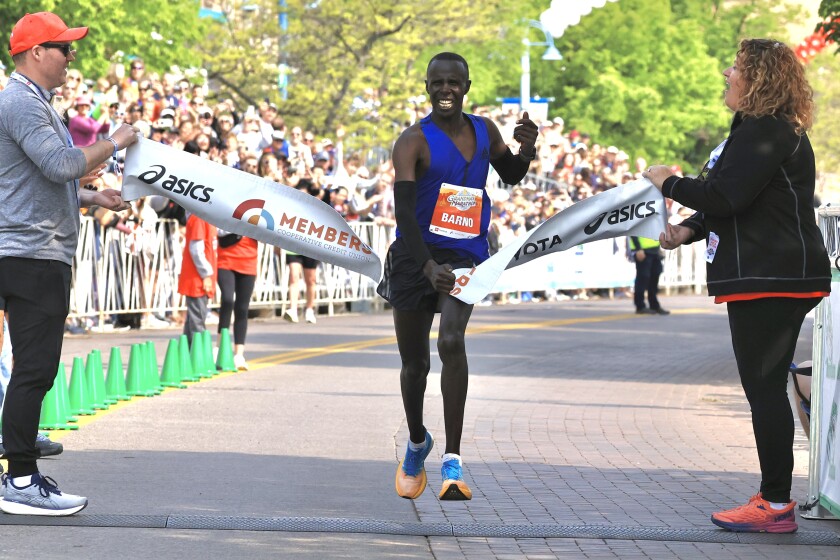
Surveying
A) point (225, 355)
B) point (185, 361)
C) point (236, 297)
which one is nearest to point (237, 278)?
point (236, 297)

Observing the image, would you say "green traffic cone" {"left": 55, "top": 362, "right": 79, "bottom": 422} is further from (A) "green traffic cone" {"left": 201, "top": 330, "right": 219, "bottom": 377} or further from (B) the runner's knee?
(B) the runner's knee

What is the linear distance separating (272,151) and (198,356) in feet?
28.5

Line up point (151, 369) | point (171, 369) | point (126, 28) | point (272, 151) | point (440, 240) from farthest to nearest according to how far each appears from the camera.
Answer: point (126, 28)
point (272, 151)
point (171, 369)
point (151, 369)
point (440, 240)

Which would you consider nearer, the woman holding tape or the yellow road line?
the woman holding tape

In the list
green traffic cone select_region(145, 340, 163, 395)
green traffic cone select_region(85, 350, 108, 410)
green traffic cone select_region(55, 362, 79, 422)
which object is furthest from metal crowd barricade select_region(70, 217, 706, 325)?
green traffic cone select_region(55, 362, 79, 422)

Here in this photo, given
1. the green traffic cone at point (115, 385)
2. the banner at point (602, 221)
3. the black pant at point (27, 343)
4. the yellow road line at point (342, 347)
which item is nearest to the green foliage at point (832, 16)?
the yellow road line at point (342, 347)

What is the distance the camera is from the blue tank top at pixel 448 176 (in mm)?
7953

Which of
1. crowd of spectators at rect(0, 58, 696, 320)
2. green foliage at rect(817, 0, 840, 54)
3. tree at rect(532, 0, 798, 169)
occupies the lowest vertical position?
crowd of spectators at rect(0, 58, 696, 320)

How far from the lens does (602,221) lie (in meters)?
8.80

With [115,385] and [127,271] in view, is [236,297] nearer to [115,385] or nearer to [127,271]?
[115,385]

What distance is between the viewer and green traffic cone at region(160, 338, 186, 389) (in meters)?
14.4

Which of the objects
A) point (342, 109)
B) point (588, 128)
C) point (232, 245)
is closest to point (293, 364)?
point (232, 245)

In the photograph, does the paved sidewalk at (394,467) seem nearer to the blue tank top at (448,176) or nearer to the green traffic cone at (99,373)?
the green traffic cone at (99,373)

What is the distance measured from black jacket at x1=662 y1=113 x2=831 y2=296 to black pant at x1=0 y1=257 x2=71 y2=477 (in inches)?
113
